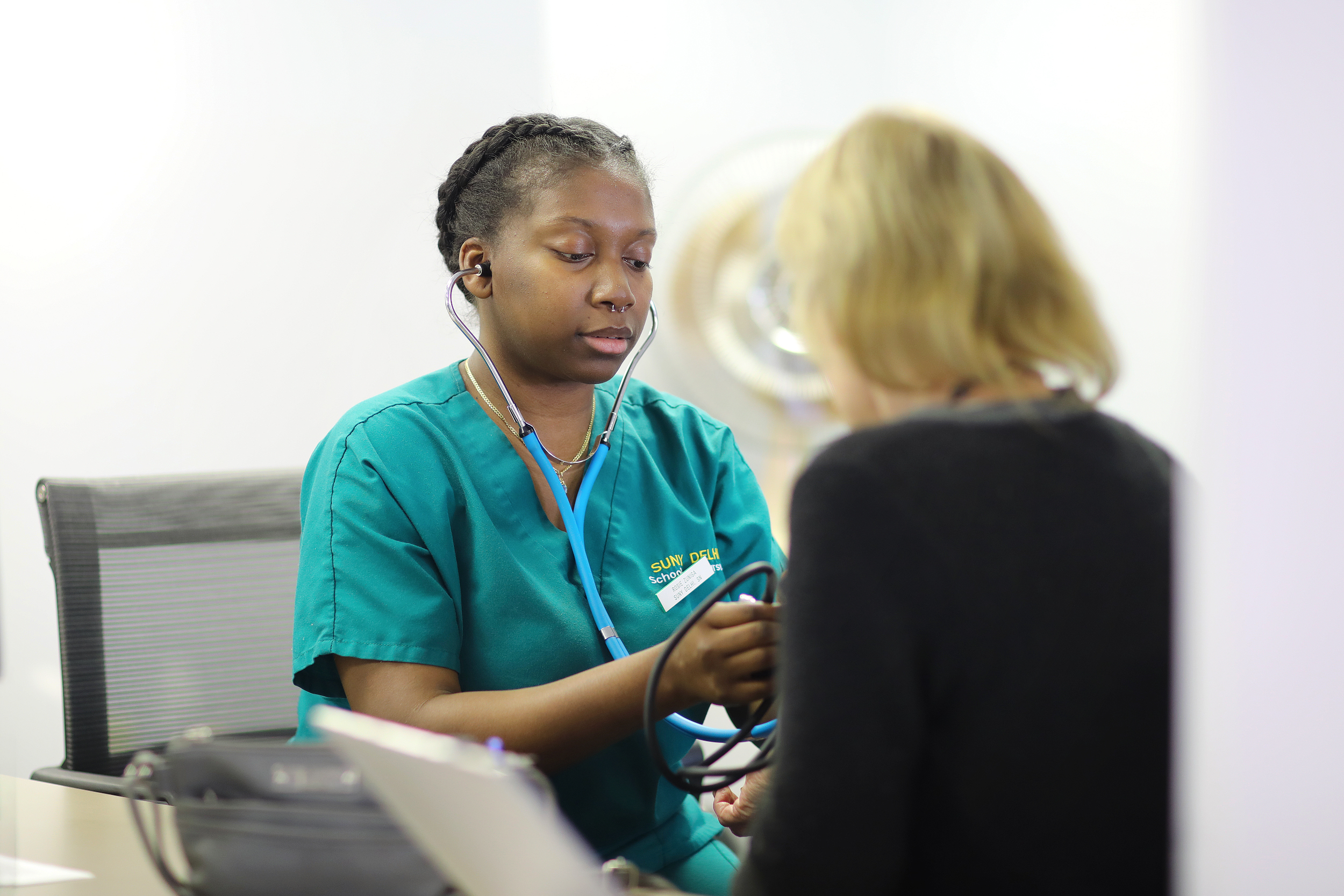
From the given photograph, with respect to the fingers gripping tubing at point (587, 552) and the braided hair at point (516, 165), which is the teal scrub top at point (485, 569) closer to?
the fingers gripping tubing at point (587, 552)

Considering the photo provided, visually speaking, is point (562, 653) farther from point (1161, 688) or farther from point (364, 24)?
point (364, 24)

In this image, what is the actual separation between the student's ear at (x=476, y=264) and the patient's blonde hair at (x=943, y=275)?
1.84ft

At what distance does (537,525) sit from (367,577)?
0.63ft

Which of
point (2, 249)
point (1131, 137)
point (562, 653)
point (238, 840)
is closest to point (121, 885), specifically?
point (238, 840)

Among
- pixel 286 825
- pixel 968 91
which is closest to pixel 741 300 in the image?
pixel 968 91

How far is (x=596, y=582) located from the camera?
1.12 meters

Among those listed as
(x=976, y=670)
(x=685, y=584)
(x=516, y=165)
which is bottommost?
(x=685, y=584)

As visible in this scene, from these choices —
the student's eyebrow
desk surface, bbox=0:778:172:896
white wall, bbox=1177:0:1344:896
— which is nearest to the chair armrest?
desk surface, bbox=0:778:172:896

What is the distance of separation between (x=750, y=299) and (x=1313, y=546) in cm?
159

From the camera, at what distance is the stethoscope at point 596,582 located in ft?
2.60

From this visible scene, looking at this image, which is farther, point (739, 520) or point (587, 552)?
point (739, 520)

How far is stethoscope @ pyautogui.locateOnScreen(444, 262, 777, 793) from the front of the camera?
79 cm

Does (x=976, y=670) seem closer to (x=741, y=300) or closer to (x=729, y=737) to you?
(x=729, y=737)

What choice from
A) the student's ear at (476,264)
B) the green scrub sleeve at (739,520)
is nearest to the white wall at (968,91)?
the green scrub sleeve at (739,520)
